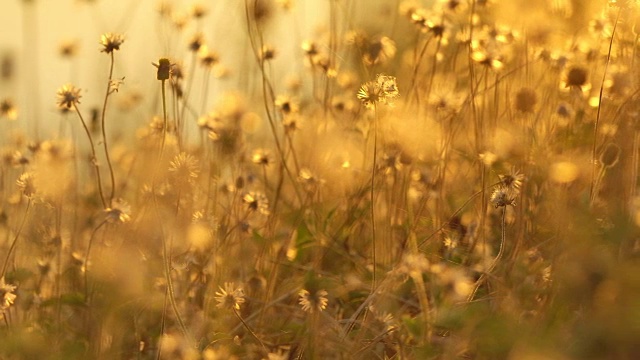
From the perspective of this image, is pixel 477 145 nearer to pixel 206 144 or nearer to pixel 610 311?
pixel 206 144

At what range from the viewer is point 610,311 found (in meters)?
1.11

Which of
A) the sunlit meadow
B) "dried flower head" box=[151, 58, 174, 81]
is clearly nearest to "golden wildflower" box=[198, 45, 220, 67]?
the sunlit meadow

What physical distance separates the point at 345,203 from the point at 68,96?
2.09ft

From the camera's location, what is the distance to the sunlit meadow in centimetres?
171

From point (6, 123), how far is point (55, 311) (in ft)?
3.98

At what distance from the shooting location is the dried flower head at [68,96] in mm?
2264

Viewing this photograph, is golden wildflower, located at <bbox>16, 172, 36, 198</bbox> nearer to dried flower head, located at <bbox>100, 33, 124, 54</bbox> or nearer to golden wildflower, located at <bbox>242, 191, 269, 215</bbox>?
dried flower head, located at <bbox>100, 33, 124, 54</bbox>

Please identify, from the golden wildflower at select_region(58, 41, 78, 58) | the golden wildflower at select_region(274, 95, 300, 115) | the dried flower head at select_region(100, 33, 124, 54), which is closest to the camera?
the dried flower head at select_region(100, 33, 124, 54)

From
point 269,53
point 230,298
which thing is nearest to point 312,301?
point 230,298

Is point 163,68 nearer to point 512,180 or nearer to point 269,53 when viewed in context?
point 512,180

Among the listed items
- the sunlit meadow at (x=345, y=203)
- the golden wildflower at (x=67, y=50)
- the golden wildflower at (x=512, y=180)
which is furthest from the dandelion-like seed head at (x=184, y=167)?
the golden wildflower at (x=67, y=50)

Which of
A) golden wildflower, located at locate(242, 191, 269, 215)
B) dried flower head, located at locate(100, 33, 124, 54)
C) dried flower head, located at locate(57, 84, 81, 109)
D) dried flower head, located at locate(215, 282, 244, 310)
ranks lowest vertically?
dried flower head, located at locate(215, 282, 244, 310)

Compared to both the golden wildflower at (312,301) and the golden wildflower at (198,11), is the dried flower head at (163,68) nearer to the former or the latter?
the golden wildflower at (312,301)

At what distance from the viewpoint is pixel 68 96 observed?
228 centimetres
